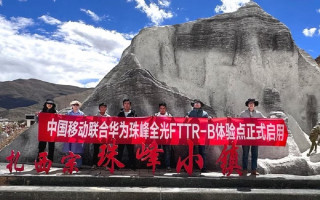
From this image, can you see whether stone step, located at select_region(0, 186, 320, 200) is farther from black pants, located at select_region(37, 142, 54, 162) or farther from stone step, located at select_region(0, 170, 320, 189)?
black pants, located at select_region(37, 142, 54, 162)

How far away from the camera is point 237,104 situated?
14016 millimetres

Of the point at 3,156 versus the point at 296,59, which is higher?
the point at 296,59

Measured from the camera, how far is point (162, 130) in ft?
22.5

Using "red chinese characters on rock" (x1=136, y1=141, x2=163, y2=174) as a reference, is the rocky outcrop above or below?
above

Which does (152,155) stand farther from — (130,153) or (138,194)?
(138,194)

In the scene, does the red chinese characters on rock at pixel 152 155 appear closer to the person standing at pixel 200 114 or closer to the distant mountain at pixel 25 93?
the person standing at pixel 200 114

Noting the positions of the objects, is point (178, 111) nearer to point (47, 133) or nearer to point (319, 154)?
point (47, 133)

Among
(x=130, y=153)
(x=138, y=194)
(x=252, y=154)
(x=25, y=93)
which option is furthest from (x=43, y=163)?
(x=25, y=93)

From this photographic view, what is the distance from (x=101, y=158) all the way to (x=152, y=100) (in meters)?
2.23

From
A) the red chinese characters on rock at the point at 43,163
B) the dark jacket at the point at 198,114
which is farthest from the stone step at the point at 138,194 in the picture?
the dark jacket at the point at 198,114

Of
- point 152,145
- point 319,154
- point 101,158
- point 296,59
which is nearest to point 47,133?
point 101,158

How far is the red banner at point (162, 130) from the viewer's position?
6.81m

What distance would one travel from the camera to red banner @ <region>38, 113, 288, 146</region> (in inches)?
268

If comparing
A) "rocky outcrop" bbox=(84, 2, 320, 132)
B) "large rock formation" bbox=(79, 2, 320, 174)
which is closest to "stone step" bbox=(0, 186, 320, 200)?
"large rock formation" bbox=(79, 2, 320, 174)
